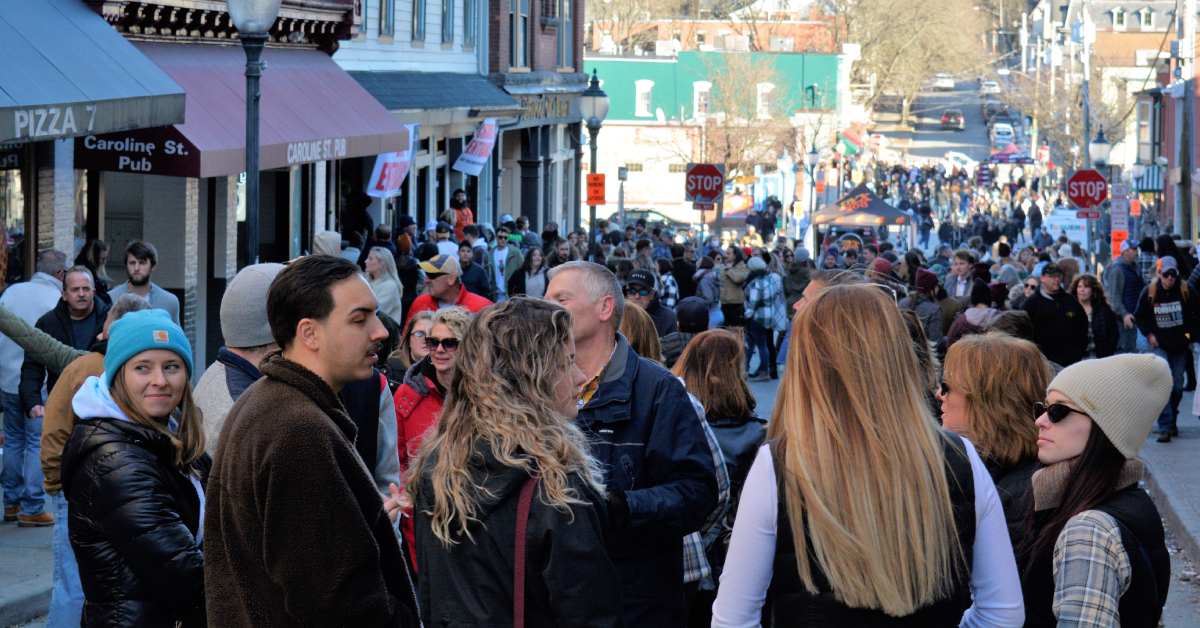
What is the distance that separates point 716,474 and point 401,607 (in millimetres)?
1449

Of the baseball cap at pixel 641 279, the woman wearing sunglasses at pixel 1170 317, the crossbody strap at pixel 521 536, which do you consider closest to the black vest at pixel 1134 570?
the crossbody strap at pixel 521 536

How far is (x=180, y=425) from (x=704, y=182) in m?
25.7

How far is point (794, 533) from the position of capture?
3611mm

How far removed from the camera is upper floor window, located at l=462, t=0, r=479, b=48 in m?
32.7

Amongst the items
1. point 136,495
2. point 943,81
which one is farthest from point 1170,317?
point 943,81

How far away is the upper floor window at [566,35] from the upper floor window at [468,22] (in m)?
7.49

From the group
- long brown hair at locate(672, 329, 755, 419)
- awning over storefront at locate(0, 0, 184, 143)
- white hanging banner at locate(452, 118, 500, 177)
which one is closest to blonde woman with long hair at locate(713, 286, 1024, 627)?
long brown hair at locate(672, 329, 755, 419)

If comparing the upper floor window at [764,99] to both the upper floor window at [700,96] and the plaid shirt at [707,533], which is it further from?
the plaid shirt at [707,533]

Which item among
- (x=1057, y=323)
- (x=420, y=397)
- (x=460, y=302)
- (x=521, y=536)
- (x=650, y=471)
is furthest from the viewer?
(x=1057, y=323)

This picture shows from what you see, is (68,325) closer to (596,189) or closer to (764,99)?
(596,189)

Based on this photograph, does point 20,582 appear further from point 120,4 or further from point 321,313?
point 120,4

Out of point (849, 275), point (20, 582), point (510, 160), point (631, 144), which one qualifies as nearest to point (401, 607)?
point (849, 275)

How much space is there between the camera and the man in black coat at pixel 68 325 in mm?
10492

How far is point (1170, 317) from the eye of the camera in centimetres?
1600
